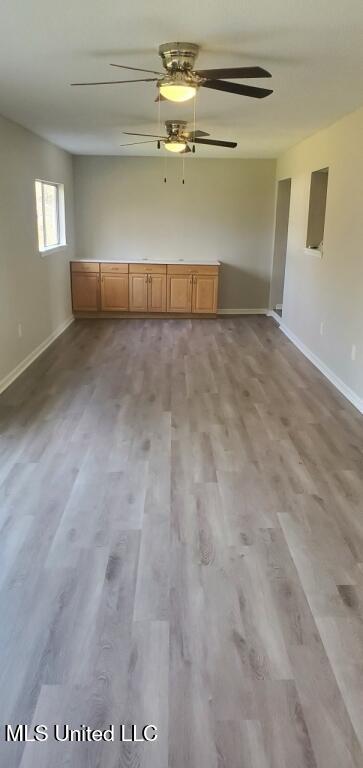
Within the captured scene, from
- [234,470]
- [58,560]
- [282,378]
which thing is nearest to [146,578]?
[58,560]

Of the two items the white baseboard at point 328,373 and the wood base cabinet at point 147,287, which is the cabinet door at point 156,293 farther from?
the white baseboard at point 328,373

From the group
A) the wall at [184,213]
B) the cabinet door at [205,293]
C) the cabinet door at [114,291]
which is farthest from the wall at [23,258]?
the cabinet door at [205,293]

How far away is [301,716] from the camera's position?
67.9 inches

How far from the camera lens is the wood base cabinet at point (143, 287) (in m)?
8.27

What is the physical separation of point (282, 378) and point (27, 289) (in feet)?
8.95

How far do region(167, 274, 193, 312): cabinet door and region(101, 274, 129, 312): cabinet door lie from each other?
64cm

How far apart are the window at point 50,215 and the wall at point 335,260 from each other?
3.08m

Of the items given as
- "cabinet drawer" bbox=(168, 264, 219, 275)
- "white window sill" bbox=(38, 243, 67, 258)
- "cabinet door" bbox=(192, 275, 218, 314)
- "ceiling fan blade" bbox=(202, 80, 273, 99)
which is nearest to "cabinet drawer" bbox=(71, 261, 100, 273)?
"white window sill" bbox=(38, 243, 67, 258)

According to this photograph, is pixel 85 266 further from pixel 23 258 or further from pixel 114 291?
pixel 23 258

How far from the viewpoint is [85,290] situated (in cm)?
830

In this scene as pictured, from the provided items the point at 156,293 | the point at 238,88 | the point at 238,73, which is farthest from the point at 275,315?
the point at 238,73

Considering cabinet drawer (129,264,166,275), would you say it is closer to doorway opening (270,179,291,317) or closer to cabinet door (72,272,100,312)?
cabinet door (72,272,100,312)

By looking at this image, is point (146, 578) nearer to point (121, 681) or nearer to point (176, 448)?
point (121, 681)

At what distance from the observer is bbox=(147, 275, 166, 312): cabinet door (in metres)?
8.31
